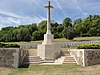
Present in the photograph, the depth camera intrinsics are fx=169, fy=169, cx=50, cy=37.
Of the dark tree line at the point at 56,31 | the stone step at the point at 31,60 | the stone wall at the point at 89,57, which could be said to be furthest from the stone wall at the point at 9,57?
the dark tree line at the point at 56,31

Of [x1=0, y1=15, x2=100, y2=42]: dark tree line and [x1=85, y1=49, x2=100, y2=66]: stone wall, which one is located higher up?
[x1=0, y1=15, x2=100, y2=42]: dark tree line

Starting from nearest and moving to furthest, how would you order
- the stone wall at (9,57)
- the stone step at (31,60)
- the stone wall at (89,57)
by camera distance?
the stone wall at (9,57), the stone wall at (89,57), the stone step at (31,60)

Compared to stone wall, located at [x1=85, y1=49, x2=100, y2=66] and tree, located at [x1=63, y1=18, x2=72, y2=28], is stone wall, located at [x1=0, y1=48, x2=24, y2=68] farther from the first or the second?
tree, located at [x1=63, y1=18, x2=72, y2=28]

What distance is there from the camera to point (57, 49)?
1670 centimetres

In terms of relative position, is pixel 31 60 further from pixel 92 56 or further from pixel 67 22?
pixel 67 22

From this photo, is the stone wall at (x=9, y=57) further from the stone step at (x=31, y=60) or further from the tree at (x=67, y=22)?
the tree at (x=67, y=22)

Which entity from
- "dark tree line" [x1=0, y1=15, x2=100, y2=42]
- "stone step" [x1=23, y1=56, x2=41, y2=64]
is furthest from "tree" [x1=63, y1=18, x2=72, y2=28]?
"stone step" [x1=23, y1=56, x2=41, y2=64]

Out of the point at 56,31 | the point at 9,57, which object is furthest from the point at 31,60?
the point at 56,31

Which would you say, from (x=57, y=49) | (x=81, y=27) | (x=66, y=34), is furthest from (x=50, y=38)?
(x=81, y=27)

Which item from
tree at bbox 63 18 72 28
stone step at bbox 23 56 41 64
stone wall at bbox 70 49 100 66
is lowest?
stone step at bbox 23 56 41 64

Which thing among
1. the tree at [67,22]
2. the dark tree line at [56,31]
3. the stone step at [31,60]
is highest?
the tree at [67,22]

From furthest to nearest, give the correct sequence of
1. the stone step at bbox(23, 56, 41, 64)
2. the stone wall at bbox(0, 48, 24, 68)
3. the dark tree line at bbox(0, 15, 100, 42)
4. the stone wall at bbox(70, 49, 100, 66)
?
the dark tree line at bbox(0, 15, 100, 42), the stone step at bbox(23, 56, 41, 64), the stone wall at bbox(70, 49, 100, 66), the stone wall at bbox(0, 48, 24, 68)

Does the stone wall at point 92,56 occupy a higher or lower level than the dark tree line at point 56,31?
lower

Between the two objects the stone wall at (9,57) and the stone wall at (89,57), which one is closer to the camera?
the stone wall at (9,57)
